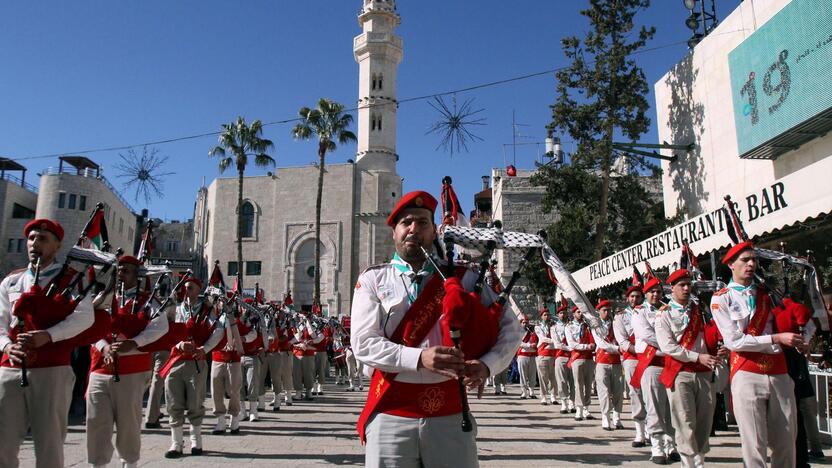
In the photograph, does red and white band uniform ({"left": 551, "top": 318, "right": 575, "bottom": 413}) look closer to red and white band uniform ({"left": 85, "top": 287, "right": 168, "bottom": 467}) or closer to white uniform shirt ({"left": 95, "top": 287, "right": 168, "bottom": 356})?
white uniform shirt ({"left": 95, "top": 287, "right": 168, "bottom": 356})

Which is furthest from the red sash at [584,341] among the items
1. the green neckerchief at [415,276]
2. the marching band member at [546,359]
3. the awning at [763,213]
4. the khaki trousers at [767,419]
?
the green neckerchief at [415,276]

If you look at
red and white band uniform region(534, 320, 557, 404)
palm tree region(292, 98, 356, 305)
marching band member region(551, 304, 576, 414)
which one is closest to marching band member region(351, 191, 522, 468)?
marching band member region(551, 304, 576, 414)

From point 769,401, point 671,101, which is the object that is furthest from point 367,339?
point 671,101

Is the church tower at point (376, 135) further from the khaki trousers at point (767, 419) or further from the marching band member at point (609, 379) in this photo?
the khaki trousers at point (767, 419)

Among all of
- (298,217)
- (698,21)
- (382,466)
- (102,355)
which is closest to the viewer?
(382,466)

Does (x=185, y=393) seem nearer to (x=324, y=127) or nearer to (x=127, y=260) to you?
(x=127, y=260)

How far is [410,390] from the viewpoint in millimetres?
3285

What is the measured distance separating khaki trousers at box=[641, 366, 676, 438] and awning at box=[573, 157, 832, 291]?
3.01 m

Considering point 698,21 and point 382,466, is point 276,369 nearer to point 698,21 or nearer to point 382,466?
point 382,466

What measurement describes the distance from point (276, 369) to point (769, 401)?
11801 millimetres

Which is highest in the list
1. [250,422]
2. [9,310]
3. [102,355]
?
[9,310]

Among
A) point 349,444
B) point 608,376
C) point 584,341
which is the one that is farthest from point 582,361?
point 349,444

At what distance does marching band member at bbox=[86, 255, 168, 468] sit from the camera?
5.95m

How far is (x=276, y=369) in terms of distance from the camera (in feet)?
49.2
